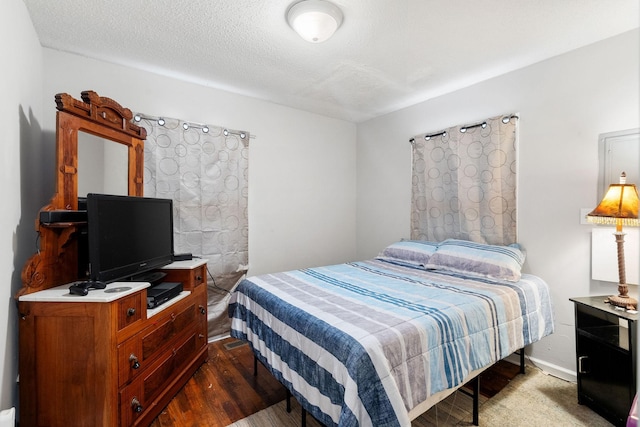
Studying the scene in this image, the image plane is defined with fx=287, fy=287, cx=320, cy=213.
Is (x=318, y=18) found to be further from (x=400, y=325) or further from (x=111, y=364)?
(x=111, y=364)

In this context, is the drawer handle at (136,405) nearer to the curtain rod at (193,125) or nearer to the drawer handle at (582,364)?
the curtain rod at (193,125)

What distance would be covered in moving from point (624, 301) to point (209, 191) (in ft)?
10.8

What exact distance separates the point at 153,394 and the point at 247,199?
1884mm

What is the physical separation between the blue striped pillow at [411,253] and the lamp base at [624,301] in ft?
3.99

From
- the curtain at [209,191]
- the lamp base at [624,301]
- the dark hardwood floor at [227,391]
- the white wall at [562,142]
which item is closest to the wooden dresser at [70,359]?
the dark hardwood floor at [227,391]

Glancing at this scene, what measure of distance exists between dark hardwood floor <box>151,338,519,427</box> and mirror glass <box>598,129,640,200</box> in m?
1.61

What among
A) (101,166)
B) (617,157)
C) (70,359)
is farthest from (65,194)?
(617,157)

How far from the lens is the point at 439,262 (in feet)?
8.60

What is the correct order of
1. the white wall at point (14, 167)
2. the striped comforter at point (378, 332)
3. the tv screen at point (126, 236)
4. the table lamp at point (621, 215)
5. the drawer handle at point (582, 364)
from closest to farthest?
the striped comforter at point (378, 332), the white wall at point (14, 167), the tv screen at point (126, 236), the table lamp at point (621, 215), the drawer handle at point (582, 364)

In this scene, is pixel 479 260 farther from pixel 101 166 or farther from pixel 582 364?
pixel 101 166

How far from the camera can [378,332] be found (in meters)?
1.34

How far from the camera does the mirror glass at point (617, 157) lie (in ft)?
6.29

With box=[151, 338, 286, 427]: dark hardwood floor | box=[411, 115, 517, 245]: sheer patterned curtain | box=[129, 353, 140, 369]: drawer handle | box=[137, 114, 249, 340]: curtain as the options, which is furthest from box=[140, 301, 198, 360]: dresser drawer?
box=[411, 115, 517, 245]: sheer patterned curtain

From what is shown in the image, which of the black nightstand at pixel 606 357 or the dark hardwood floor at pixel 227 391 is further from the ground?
the black nightstand at pixel 606 357
